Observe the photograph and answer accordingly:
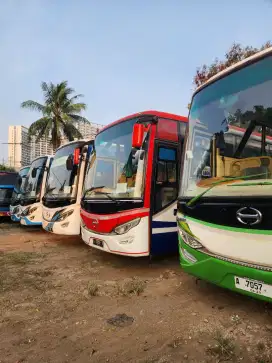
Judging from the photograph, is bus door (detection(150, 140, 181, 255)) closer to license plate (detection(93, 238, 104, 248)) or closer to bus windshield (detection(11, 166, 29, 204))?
license plate (detection(93, 238, 104, 248))

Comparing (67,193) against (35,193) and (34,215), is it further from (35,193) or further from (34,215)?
(35,193)

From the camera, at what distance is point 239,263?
326 cm

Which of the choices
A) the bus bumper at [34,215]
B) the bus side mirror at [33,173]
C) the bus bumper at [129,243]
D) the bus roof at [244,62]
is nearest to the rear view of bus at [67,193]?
the bus bumper at [34,215]

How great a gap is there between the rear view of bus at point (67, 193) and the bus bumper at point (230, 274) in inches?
167

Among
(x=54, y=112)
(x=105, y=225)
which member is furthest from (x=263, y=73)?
(x=54, y=112)

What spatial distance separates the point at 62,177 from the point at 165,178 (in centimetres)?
372

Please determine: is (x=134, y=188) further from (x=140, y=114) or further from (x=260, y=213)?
(x=260, y=213)

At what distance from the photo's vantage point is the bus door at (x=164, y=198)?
5488mm

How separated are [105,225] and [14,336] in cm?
248

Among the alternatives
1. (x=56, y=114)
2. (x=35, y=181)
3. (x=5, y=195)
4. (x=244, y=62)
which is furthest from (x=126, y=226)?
(x=56, y=114)

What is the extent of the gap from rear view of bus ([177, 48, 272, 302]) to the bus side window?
3.98 ft

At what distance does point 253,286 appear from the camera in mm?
3189

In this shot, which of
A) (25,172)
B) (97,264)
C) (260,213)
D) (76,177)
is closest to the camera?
(260,213)

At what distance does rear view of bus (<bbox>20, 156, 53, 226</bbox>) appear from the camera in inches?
397
